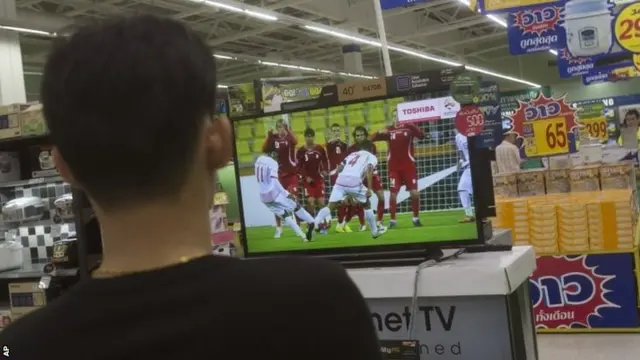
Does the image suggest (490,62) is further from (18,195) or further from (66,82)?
(66,82)

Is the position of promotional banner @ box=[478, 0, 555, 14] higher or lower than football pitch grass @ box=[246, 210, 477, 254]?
higher

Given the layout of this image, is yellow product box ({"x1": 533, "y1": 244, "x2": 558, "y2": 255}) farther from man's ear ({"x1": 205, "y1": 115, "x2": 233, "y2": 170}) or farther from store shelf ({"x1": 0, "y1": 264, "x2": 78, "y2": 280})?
man's ear ({"x1": 205, "y1": 115, "x2": 233, "y2": 170})

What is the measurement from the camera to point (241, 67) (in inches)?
781

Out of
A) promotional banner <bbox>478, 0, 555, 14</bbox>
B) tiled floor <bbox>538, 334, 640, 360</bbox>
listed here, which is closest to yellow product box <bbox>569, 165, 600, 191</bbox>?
tiled floor <bbox>538, 334, 640, 360</bbox>

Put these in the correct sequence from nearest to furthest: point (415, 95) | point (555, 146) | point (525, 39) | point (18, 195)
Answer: point (415, 95)
point (18, 195)
point (555, 146)
point (525, 39)

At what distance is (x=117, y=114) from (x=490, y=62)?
86.1ft

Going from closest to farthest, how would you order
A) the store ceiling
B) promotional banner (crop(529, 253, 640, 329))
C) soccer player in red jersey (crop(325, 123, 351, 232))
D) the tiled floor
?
1. soccer player in red jersey (crop(325, 123, 351, 232))
2. the tiled floor
3. promotional banner (crop(529, 253, 640, 329))
4. the store ceiling

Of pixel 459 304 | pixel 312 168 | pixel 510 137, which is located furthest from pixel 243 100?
pixel 510 137

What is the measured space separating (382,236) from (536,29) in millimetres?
8342

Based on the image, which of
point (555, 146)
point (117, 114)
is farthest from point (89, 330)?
point (555, 146)

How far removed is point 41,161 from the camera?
12.9 ft

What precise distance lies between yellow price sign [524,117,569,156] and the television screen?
5.36 meters

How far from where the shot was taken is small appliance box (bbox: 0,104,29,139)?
12.2 feet

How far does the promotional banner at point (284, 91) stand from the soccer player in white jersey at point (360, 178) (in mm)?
323
